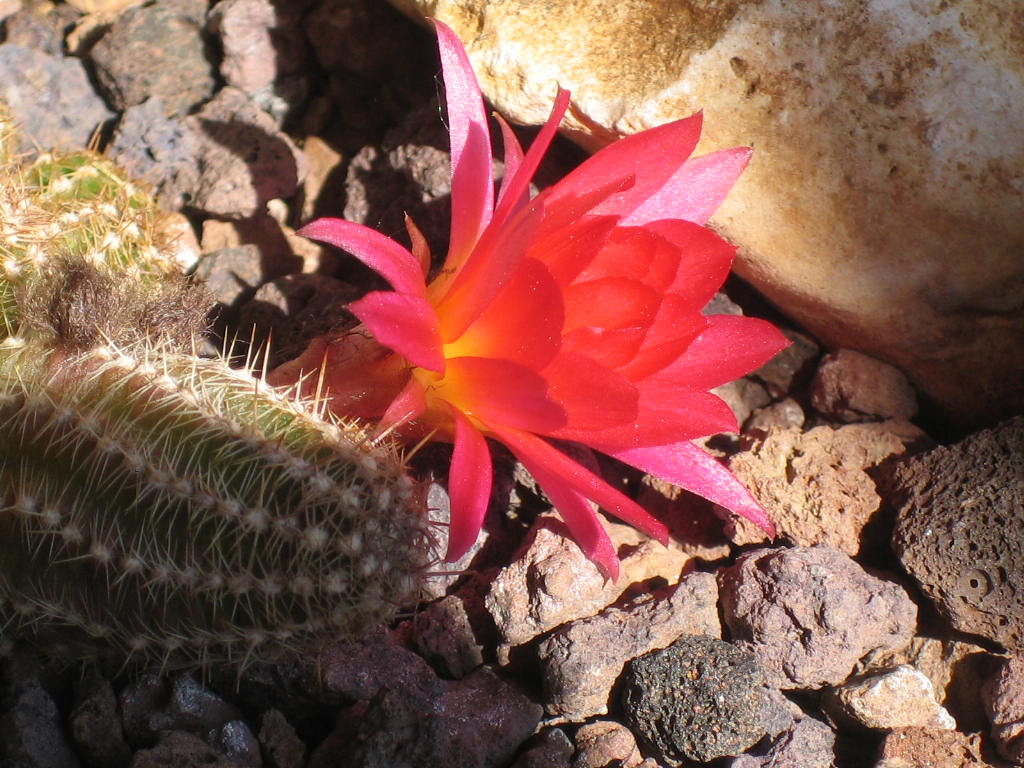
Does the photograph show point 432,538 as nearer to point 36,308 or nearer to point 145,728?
point 145,728

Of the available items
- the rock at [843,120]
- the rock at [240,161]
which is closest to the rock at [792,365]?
the rock at [843,120]

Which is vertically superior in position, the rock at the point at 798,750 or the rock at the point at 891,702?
the rock at the point at 891,702

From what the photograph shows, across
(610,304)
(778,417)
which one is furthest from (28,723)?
(778,417)

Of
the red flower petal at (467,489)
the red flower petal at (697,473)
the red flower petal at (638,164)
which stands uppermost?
the red flower petal at (638,164)

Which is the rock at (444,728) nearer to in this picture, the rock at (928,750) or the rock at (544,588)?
the rock at (544,588)

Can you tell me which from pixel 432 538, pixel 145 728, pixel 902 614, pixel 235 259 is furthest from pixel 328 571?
pixel 235 259

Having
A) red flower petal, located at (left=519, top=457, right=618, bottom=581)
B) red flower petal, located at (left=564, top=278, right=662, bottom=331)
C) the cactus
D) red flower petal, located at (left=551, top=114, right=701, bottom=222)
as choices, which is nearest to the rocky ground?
the cactus
